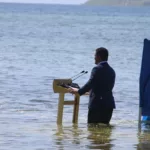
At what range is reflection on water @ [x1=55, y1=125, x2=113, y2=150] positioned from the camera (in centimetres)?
1049

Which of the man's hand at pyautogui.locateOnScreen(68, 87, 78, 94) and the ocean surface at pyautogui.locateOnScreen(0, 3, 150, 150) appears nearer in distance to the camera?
Result: the ocean surface at pyautogui.locateOnScreen(0, 3, 150, 150)

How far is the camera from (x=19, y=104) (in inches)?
677

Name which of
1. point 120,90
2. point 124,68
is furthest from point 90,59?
point 120,90

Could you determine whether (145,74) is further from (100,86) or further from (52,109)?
(52,109)

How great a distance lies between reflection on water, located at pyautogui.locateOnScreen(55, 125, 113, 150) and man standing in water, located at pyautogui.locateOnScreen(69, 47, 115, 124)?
0.85 feet

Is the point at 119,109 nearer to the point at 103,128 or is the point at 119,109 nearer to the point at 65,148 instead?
the point at 103,128

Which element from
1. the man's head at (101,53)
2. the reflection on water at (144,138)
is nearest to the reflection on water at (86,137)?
the reflection on water at (144,138)

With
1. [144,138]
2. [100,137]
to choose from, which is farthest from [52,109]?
[144,138]

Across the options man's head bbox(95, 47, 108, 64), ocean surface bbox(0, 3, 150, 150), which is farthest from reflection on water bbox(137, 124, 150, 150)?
man's head bbox(95, 47, 108, 64)

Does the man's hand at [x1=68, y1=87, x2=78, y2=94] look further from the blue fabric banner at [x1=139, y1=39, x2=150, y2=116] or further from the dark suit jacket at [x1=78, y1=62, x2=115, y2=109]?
the blue fabric banner at [x1=139, y1=39, x2=150, y2=116]

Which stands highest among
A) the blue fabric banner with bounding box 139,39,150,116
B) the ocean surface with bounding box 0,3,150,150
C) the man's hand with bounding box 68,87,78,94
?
the blue fabric banner with bounding box 139,39,150,116

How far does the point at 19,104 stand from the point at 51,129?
521 centimetres

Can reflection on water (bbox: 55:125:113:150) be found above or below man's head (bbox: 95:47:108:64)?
below

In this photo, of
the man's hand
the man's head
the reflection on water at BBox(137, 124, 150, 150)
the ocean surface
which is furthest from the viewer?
the man's hand
